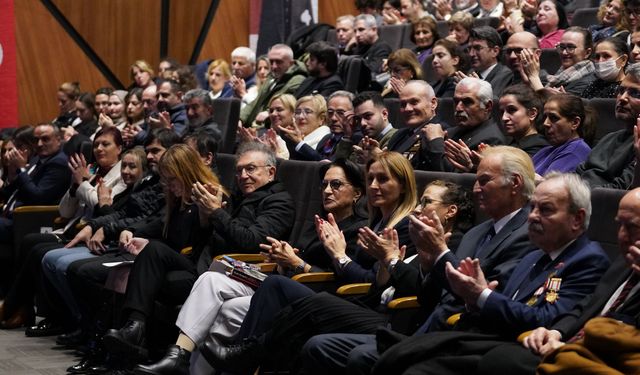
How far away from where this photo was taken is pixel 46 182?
6.14m

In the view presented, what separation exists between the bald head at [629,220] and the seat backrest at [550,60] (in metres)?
3.09

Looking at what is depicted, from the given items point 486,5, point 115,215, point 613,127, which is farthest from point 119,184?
point 486,5

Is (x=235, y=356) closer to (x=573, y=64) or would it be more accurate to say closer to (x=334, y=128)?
(x=334, y=128)

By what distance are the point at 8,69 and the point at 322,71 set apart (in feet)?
10.4

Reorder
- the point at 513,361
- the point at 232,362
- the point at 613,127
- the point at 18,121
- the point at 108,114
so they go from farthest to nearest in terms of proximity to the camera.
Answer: the point at 18,121 < the point at 108,114 < the point at 613,127 < the point at 232,362 < the point at 513,361

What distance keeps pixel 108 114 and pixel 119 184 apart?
5.83 feet

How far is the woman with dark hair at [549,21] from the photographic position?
6.18m

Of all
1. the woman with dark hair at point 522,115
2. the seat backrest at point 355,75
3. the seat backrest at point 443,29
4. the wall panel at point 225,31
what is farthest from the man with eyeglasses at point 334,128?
the wall panel at point 225,31

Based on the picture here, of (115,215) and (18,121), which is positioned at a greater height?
(115,215)

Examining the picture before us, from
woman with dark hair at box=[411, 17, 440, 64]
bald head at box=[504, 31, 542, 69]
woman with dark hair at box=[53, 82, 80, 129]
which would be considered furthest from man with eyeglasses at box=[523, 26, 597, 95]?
woman with dark hair at box=[53, 82, 80, 129]

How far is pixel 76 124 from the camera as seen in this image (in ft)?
25.0

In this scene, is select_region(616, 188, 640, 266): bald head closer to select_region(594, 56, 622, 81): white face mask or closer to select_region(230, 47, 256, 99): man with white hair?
select_region(594, 56, 622, 81): white face mask

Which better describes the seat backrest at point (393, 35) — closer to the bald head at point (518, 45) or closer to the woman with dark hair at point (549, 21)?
the woman with dark hair at point (549, 21)

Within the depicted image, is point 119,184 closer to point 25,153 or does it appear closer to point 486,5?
point 25,153
